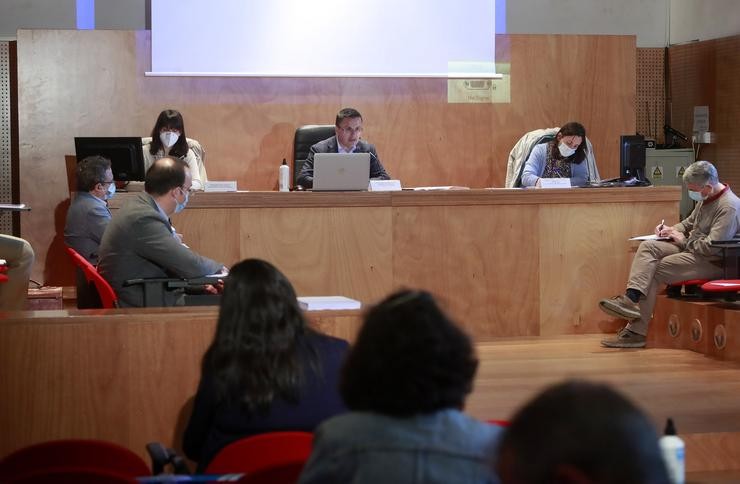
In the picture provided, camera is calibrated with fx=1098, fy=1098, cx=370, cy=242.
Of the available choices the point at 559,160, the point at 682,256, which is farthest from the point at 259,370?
the point at 559,160

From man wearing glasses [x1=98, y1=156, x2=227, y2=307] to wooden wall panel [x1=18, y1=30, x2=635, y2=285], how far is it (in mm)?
3877

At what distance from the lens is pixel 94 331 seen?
3.58 metres

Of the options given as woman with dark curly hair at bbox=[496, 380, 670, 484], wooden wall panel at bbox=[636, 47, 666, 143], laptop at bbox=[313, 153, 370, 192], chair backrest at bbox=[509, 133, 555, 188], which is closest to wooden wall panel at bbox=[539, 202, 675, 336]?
chair backrest at bbox=[509, 133, 555, 188]

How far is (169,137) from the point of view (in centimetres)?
748

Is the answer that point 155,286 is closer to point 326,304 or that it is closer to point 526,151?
point 326,304

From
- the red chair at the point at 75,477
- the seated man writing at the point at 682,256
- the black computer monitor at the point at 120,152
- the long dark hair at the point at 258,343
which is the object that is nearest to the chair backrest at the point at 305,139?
the black computer monitor at the point at 120,152

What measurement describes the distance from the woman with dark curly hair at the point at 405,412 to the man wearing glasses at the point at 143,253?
2.79 meters

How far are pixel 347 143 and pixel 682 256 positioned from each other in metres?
2.38

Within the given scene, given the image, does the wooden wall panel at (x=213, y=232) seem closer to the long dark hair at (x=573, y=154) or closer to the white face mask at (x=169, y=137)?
the white face mask at (x=169, y=137)

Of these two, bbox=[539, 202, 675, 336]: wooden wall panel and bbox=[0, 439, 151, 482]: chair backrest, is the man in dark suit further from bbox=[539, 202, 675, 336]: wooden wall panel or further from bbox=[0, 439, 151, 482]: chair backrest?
bbox=[0, 439, 151, 482]: chair backrest

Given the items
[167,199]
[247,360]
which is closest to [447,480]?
[247,360]

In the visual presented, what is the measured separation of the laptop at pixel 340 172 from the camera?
21.3 feet

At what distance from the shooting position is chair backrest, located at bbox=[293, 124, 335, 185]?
8.15 m

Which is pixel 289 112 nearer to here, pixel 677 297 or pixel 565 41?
pixel 565 41
